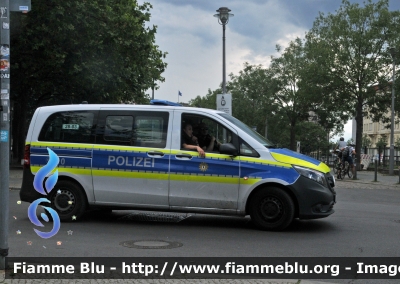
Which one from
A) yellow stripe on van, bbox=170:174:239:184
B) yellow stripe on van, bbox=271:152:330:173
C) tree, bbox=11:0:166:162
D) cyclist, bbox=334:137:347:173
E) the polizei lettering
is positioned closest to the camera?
yellow stripe on van, bbox=271:152:330:173

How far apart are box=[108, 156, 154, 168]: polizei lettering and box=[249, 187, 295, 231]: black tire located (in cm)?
180

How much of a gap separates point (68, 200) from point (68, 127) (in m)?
1.26

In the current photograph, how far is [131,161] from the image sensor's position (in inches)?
359

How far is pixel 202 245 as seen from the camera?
7.62 metres

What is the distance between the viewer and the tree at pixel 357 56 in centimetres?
3588

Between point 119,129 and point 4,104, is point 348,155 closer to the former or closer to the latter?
point 119,129

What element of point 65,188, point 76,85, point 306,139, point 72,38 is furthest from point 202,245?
point 306,139

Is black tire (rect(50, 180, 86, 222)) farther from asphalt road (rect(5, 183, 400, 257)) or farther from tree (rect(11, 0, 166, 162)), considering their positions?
tree (rect(11, 0, 166, 162))

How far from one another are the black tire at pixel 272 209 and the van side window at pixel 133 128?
1.80 metres

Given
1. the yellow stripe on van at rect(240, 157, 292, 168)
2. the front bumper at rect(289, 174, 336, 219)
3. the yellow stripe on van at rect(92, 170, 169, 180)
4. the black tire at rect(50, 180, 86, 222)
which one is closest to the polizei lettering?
the yellow stripe on van at rect(92, 170, 169, 180)

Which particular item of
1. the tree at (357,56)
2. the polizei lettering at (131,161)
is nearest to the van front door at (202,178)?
the polizei lettering at (131,161)

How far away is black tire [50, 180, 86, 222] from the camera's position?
9.34 metres

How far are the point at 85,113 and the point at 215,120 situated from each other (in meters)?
2.28

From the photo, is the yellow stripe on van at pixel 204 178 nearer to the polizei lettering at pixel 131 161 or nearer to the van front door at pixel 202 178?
the van front door at pixel 202 178
